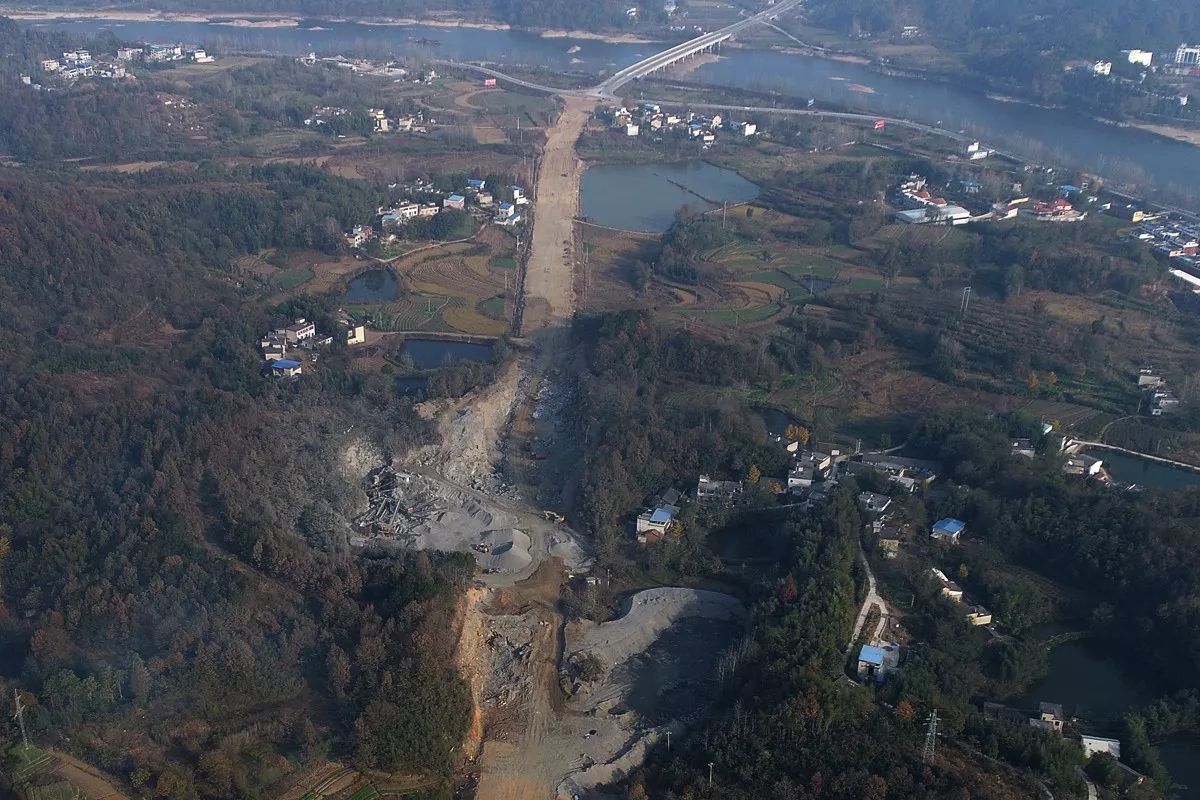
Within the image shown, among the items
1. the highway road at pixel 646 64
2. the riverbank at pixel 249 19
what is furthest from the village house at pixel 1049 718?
the riverbank at pixel 249 19

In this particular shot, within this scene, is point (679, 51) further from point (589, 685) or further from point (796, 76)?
point (589, 685)

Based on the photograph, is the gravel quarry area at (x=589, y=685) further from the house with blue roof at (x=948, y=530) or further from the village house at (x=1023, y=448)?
the village house at (x=1023, y=448)

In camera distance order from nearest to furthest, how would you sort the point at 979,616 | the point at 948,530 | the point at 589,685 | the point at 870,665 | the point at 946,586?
the point at 870,665, the point at 589,685, the point at 979,616, the point at 946,586, the point at 948,530

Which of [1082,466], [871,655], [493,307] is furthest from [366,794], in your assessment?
[493,307]

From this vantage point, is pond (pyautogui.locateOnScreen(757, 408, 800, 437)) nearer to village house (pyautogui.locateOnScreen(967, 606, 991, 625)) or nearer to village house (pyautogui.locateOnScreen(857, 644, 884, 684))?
village house (pyautogui.locateOnScreen(967, 606, 991, 625))

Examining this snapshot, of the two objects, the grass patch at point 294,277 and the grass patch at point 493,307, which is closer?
the grass patch at point 493,307

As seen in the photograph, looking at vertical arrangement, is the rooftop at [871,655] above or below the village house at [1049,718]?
above

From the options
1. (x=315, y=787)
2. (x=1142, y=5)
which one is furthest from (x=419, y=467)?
(x=1142, y=5)

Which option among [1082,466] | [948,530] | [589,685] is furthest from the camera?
[1082,466]
